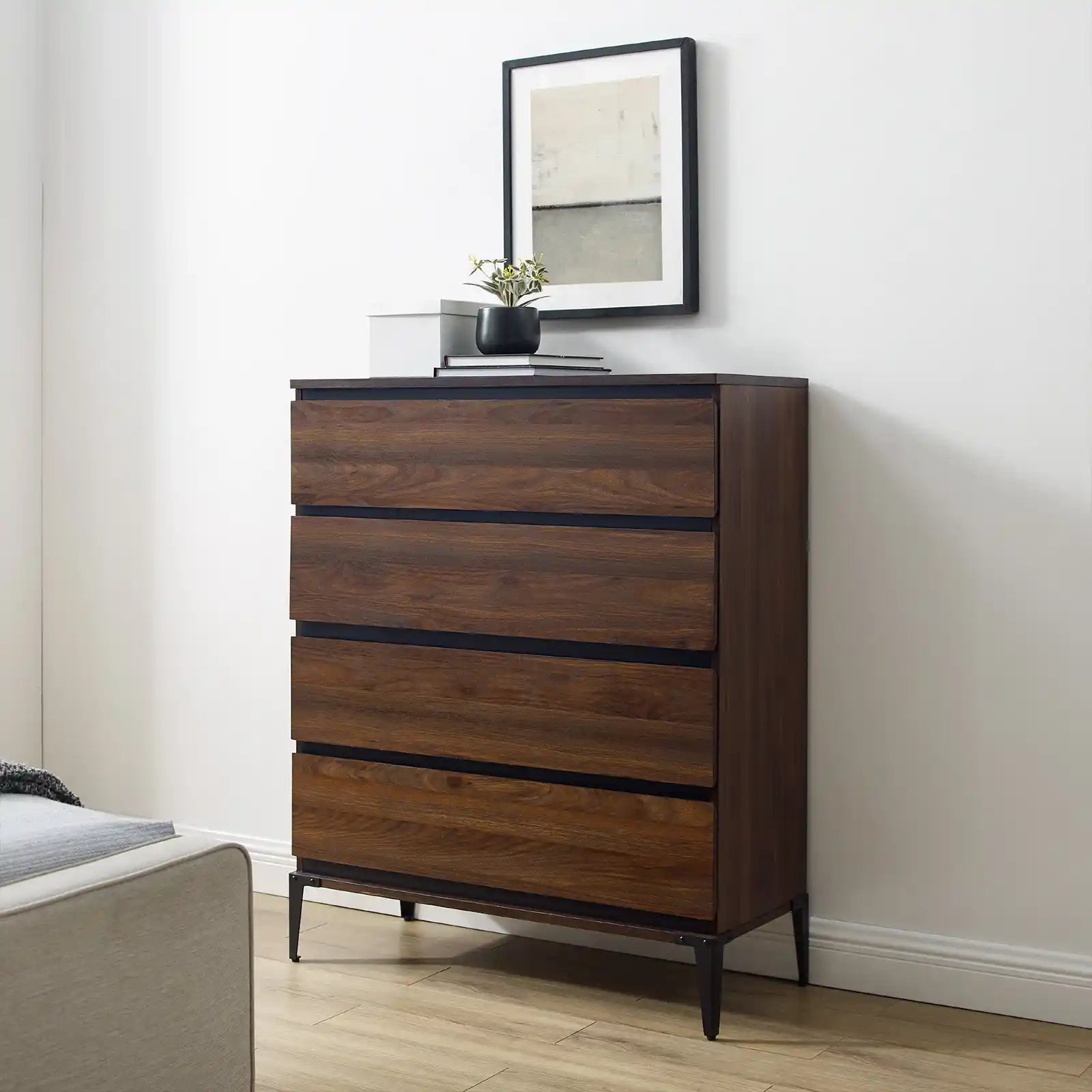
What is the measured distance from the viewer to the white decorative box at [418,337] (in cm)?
295

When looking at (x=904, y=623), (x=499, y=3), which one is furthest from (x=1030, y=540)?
(x=499, y=3)

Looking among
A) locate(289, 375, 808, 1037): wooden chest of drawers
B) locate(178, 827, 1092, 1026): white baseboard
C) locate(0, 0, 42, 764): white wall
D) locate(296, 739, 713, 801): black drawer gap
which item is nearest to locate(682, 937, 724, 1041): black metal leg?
locate(289, 375, 808, 1037): wooden chest of drawers

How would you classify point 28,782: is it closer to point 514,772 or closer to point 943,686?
point 514,772

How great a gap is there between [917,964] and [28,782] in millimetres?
1653

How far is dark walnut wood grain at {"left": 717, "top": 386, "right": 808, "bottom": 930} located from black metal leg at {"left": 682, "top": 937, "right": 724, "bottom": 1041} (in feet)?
0.15

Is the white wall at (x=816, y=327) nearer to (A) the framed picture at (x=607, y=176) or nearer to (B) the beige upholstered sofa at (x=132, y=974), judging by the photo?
(A) the framed picture at (x=607, y=176)

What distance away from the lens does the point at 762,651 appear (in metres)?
2.74

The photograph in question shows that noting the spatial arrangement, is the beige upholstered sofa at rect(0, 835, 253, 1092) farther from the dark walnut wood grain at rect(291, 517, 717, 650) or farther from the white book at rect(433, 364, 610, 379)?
the white book at rect(433, 364, 610, 379)

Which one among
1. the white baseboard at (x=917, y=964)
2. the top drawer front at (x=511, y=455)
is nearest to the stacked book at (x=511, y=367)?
the top drawer front at (x=511, y=455)

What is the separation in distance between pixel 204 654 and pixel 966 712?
1.84m

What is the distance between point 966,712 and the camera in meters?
2.78

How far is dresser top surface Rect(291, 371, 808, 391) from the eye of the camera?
2549mm

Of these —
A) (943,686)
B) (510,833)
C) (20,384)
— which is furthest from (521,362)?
(20,384)

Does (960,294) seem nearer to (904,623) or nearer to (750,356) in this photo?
(750,356)
